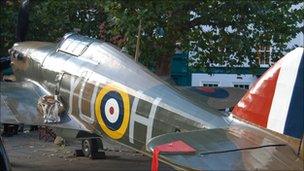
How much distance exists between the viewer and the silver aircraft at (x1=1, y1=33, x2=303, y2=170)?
4.44 meters

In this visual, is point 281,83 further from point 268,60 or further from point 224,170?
point 268,60

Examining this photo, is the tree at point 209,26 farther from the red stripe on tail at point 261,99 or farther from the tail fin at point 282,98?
the tail fin at point 282,98

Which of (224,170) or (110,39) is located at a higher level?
(110,39)

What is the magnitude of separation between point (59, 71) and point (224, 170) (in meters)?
5.27

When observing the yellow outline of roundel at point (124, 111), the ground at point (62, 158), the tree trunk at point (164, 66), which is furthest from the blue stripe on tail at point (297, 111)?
the tree trunk at point (164, 66)

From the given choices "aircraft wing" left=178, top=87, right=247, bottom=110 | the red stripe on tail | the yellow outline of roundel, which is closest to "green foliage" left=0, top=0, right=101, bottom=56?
"aircraft wing" left=178, top=87, right=247, bottom=110

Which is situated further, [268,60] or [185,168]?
[268,60]

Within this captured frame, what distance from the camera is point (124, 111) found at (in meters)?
7.14

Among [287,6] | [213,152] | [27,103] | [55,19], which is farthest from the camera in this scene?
[55,19]

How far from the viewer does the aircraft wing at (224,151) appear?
4164 mm

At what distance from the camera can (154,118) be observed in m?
6.69

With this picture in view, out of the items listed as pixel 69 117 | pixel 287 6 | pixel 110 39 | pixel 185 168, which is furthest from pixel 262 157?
pixel 110 39

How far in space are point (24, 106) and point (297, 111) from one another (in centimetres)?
563

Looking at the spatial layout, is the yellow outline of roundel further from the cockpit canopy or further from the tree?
the tree
